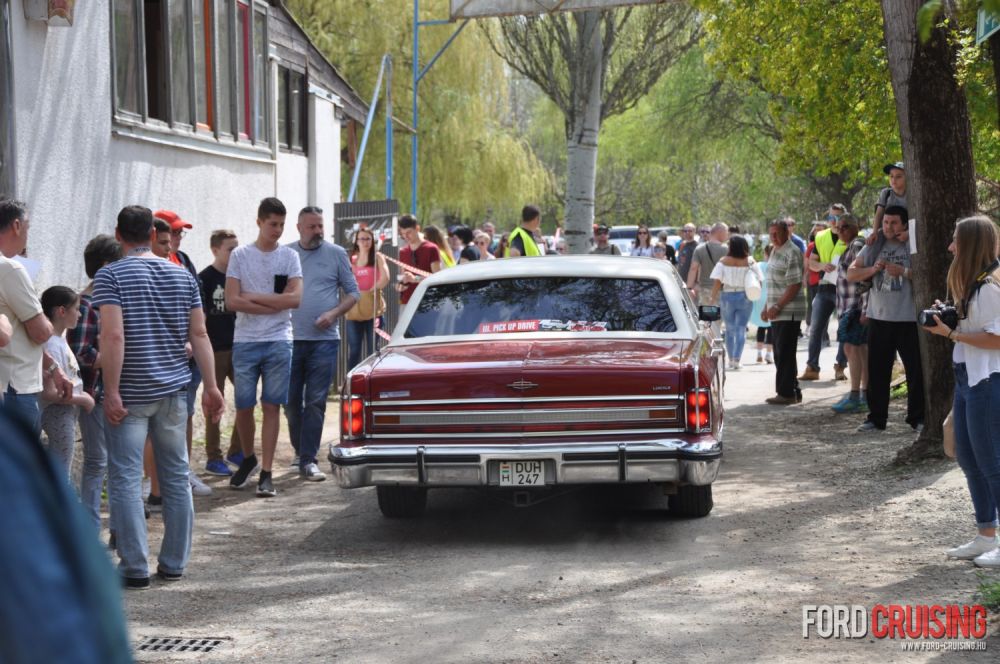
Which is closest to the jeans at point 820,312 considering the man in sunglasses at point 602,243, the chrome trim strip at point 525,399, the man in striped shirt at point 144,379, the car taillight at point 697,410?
the man in sunglasses at point 602,243

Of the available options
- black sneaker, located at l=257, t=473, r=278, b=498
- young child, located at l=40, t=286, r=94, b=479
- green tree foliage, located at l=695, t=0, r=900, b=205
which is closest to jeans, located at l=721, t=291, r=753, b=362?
green tree foliage, located at l=695, t=0, r=900, b=205

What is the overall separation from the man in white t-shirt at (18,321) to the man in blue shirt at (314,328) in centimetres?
325

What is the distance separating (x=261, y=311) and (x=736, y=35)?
758 cm

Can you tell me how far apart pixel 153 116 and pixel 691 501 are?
773cm

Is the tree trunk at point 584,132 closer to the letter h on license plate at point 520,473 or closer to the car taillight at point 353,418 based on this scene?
the car taillight at point 353,418

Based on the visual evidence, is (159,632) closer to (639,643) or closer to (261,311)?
(639,643)

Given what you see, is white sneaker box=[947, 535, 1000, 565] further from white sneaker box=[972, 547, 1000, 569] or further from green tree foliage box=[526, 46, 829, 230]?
green tree foliage box=[526, 46, 829, 230]

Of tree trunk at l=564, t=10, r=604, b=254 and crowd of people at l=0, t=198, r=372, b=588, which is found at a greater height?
tree trunk at l=564, t=10, r=604, b=254

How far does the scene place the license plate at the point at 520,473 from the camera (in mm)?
7395

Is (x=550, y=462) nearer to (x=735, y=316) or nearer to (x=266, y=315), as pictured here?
(x=266, y=315)

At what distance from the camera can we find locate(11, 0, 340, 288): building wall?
34.2ft

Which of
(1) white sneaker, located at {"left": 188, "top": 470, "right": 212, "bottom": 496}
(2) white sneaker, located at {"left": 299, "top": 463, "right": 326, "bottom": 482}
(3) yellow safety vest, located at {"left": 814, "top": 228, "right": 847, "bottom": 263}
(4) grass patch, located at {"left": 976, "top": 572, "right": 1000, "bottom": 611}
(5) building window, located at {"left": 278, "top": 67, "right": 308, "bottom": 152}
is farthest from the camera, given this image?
(5) building window, located at {"left": 278, "top": 67, "right": 308, "bottom": 152}

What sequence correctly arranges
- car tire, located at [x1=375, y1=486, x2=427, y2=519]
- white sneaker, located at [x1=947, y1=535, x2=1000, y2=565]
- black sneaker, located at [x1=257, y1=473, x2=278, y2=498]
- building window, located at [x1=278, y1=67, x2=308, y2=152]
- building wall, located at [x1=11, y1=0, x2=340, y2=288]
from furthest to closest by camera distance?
building window, located at [x1=278, y1=67, x2=308, y2=152]
building wall, located at [x1=11, y1=0, x2=340, y2=288]
black sneaker, located at [x1=257, y1=473, x2=278, y2=498]
car tire, located at [x1=375, y1=486, x2=427, y2=519]
white sneaker, located at [x1=947, y1=535, x2=1000, y2=565]

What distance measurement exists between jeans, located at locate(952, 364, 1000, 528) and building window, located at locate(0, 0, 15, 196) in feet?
22.6
